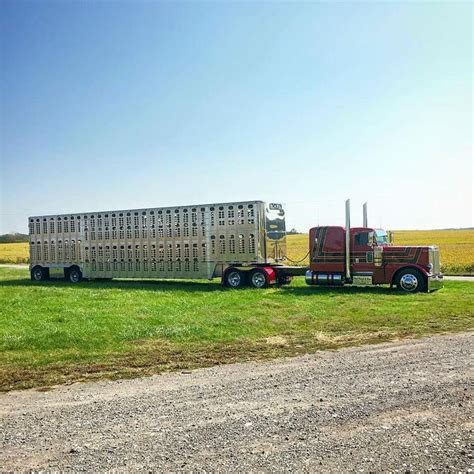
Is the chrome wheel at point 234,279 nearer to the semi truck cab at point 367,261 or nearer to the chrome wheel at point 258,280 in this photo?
the chrome wheel at point 258,280

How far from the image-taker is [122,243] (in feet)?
90.0

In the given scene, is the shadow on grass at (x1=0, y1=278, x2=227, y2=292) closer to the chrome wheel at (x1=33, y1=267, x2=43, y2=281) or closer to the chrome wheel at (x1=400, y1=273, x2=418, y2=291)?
the chrome wheel at (x1=33, y1=267, x2=43, y2=281)

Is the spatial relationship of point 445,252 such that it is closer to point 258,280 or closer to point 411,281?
point 411,281

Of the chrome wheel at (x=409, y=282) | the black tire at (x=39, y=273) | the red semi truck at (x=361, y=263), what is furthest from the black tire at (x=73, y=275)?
the chrome wheel at (x=409, y=282)

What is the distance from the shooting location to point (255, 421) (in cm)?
589

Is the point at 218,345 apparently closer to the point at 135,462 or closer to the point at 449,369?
the point at 449,369

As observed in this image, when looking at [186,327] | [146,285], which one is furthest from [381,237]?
[186,327]

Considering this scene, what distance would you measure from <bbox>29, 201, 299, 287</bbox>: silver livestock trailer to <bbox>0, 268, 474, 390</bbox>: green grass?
4.12 m

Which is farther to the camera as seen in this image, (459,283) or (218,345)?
(459,283)

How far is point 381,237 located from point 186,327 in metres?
12.5

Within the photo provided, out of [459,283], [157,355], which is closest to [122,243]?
[459,283]

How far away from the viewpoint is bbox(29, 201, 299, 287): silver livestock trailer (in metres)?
23.5

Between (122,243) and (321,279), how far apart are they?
11.0 meters

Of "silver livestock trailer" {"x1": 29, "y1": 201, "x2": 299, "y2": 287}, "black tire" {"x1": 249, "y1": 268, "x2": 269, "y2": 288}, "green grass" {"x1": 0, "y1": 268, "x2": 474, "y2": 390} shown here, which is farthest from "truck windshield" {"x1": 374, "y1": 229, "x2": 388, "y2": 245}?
"black tire" {"x1": 249, "y1": 268, "x2": 269, "y2": 288}
